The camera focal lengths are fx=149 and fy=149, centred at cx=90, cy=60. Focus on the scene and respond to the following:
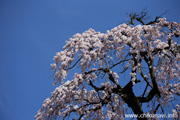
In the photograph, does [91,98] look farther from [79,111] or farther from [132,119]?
[132,119]

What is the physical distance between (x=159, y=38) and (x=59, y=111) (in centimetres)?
486

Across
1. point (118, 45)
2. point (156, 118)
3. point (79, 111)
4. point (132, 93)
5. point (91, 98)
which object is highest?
point (118, 45)

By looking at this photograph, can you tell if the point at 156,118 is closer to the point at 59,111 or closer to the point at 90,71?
the point at 90,71

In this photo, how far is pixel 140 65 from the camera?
5293 millimetres

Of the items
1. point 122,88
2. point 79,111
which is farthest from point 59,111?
point 122,88

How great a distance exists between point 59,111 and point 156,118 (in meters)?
3.63

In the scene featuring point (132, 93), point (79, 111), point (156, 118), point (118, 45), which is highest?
point (118, 45)

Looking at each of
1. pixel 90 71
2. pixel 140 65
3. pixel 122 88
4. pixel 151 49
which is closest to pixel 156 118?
pixel 122 88

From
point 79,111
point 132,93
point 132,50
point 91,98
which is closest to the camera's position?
point 132,50

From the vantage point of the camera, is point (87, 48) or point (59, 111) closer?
point (87, 48)

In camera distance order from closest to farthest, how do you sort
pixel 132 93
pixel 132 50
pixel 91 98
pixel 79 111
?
pixel 132 50
pixel 132 93
pixel 79 111
pixel 91 98

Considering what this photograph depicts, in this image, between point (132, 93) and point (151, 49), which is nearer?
point (151, 49)

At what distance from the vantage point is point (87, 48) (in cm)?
530

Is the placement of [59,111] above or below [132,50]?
below
